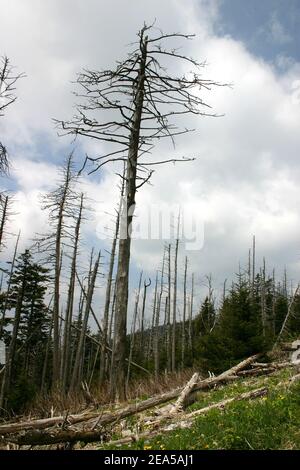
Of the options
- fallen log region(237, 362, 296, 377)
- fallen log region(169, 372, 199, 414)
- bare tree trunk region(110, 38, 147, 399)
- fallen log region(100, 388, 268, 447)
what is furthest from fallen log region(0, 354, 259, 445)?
fallen log region(237, 362, 296, 377)

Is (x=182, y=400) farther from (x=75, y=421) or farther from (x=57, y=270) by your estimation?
(x=57, y=270)

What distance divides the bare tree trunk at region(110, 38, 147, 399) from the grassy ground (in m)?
3.27

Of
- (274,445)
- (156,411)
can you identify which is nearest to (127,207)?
(156,411)

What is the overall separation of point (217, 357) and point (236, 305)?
6.99 ft

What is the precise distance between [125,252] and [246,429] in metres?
5.14

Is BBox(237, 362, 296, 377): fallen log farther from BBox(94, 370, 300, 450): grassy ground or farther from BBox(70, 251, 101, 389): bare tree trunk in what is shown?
BBox(70, 251, 101, 389): bare tree trunk

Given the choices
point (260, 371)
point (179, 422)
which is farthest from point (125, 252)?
point (260, 371)

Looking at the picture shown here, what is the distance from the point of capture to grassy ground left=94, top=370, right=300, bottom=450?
4.24 meters

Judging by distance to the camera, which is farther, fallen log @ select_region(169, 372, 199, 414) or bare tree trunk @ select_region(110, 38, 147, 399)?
bare tree trunk @ select_region(110, 38, 147, 399)

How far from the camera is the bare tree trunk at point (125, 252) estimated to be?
27.8ft

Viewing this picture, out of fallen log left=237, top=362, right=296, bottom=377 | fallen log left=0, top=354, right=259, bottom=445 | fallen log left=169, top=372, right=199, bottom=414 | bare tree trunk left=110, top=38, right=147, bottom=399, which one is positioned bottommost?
fallen log left=0, top=354, right=259, bottom=445

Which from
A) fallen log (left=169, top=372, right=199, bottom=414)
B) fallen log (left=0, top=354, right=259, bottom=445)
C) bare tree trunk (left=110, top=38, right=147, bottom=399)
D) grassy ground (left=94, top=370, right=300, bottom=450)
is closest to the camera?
grassy ground (left=94, top=370, right=300, bottom=450)

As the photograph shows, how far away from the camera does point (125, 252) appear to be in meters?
9.00
